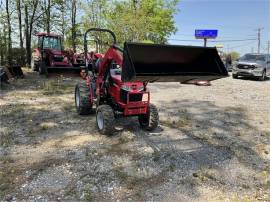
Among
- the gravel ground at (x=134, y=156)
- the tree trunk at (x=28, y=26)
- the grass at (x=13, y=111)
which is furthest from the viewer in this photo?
the tree trunk at (x=28, y=26)

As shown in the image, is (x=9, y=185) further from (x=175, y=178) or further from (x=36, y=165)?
(x=175, y=178)

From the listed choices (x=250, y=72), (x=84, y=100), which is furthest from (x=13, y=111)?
(x=250, y=72)

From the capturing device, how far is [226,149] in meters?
6.14

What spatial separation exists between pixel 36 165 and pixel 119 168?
4.05ft

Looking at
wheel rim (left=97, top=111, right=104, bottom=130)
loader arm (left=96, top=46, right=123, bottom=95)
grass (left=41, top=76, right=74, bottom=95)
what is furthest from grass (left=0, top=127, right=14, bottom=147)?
grass (left=41, top=76, right=74, bottom=95)

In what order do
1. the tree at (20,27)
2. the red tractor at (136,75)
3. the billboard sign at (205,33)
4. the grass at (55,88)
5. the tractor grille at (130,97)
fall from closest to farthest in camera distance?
1. the red tractor at (136,75)
2. the tractor grille at (130,97)
3. the grass at (55,88)
4. the tree at (20,27)
5. the billboard sign at (205,33)

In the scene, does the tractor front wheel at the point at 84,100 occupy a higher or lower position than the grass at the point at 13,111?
higher

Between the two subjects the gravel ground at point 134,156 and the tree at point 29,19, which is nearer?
the gravel ground at point 134,156

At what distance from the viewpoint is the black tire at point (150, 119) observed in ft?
22.5

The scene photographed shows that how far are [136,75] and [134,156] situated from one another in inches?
58.3

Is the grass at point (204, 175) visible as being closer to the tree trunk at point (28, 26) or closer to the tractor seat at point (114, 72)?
the tractor seat at point (114, 72)

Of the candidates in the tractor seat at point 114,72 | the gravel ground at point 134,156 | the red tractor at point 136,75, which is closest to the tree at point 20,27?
the gravel ground at point 134,156

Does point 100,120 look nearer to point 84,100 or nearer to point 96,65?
point 84,100

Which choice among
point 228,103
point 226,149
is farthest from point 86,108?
point 228,103
